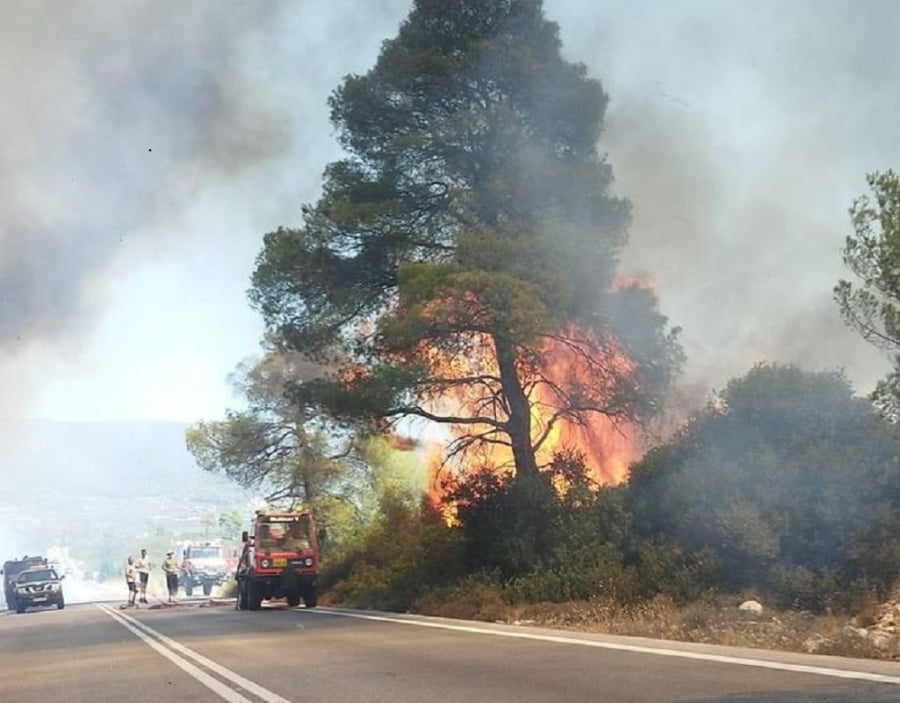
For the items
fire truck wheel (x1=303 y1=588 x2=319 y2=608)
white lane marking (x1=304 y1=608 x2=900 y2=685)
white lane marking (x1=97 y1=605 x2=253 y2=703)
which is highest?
fire truck wheel (x1=303 y1=588 x2=319 y2=608)

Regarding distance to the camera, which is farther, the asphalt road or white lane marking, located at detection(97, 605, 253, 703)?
white lane marking, located at detection(97, 605, 253, 703)

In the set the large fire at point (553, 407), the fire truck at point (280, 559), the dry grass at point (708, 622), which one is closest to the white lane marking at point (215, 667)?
the dry grass at point (708, 622)

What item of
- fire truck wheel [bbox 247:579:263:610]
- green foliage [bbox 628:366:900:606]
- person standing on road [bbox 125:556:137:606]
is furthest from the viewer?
person standing on road [bbox 125:556:137:606]

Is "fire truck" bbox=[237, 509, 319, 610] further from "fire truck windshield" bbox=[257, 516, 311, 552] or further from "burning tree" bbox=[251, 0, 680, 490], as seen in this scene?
"burning tree" bbox=[251, 0, 680, 490]

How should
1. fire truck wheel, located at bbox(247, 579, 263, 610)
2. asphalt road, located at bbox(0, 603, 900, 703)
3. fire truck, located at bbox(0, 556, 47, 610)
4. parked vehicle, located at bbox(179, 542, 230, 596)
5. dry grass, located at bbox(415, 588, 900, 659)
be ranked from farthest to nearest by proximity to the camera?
parked vehicle, located at bbox(179, 542, 230, 596)
fire truck, located at bbox(0, 556, 47, 610)
fire truck wheel, located at bbox(247, 579, 263, 610)
dry grass, located at bbox(415, 588, 900, 659)
asphalt road, located at bbox(0, 603, 900, 703)

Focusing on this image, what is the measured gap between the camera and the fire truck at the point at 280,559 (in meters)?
28.3

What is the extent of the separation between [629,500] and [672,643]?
8.71 meters

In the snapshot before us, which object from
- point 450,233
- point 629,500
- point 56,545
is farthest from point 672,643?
point 56,545

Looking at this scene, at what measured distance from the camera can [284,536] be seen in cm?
2889

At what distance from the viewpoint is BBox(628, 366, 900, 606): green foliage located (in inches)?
699

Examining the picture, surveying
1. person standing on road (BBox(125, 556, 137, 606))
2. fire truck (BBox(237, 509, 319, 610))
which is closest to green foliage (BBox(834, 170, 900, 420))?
fire truck (BBox(237, 509, 319, 610))

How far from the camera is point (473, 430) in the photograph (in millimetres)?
29828

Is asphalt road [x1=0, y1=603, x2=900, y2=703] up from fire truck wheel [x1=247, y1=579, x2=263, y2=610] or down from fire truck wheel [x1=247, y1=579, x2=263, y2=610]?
down

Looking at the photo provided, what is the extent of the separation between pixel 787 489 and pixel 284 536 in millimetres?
14661
